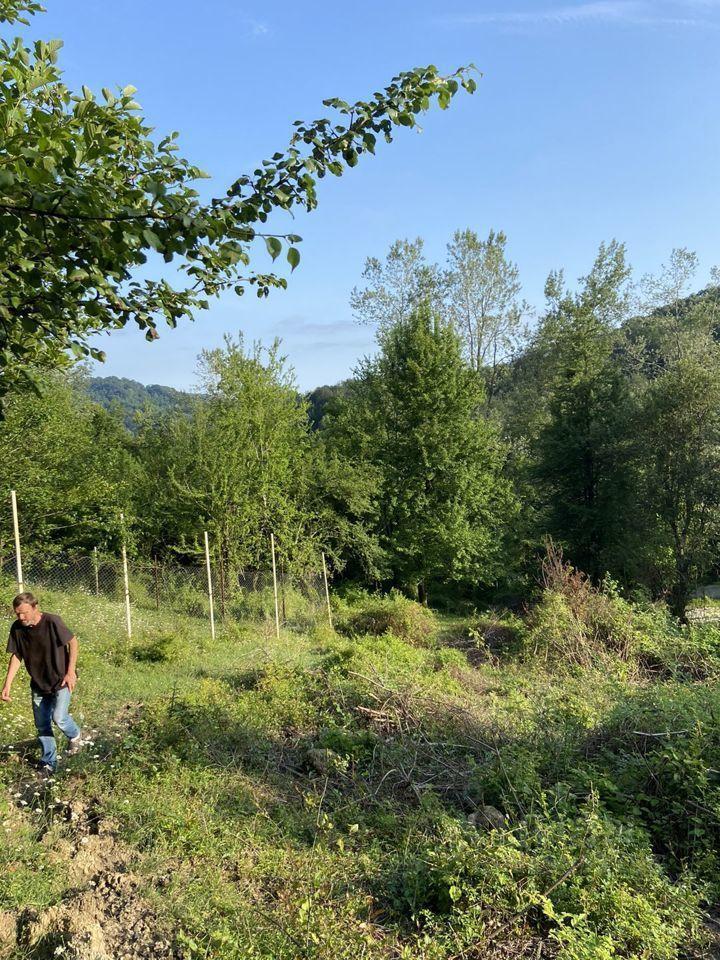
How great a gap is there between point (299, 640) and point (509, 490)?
11.9 m

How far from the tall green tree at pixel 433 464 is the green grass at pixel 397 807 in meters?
11.8

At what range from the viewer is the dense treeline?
1675 centimetres

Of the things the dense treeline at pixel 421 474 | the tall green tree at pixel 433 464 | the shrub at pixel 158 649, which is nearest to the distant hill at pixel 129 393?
the dense treeline at pixel 421 474

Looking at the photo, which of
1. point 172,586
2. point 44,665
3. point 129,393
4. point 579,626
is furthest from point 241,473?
point 129,393

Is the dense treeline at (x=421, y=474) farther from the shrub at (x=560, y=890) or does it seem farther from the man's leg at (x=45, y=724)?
the shrub at (x=560, y=890)

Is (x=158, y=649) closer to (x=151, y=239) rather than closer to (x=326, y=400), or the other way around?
(x=151, y=239)

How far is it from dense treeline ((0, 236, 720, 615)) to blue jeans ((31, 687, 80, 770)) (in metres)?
8.81

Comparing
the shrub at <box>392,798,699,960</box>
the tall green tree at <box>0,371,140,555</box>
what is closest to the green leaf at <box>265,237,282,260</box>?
the shrub at <box>392,798,699,960</box>

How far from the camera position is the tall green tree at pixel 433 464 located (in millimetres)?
21344

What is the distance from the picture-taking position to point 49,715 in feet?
18.7

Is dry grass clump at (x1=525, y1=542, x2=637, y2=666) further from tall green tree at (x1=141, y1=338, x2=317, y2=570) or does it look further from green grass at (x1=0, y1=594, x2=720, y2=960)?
tall green tree at (x1=141, y1=338, x2=317, y2=570)

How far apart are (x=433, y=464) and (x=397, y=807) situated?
54.1 ft

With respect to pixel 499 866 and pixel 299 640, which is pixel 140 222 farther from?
pixel 299 640

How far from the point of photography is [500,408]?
110 feet
